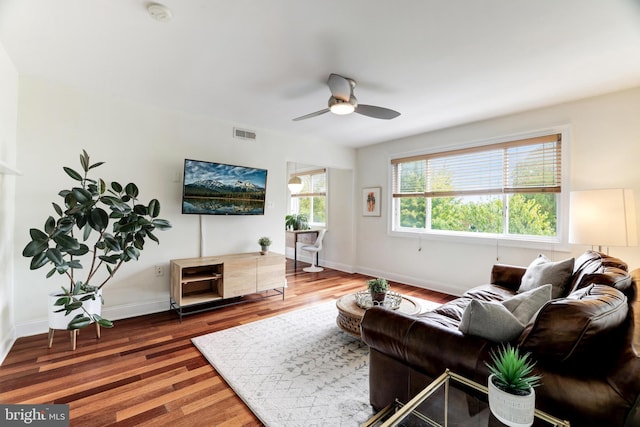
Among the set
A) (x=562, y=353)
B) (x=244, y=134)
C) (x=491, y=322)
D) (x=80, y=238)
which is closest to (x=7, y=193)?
(x=80, y=238)

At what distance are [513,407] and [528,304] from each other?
31.4 inches

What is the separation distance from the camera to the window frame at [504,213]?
3348 millimetres

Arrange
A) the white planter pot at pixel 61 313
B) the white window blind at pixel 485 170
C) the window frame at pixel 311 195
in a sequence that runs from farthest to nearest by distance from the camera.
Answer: the window frame at pixel 311 195 < the white window blind at pixel 485 170 < the white planter pot at pixel 61 313

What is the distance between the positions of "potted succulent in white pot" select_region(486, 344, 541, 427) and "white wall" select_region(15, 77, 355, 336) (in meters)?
3.63

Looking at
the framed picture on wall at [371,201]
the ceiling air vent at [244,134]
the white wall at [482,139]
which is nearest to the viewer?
the white wall at [482,139]

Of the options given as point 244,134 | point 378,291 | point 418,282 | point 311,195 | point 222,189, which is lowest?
point 418,282

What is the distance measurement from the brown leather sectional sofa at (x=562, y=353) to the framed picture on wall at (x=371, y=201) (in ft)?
12.2

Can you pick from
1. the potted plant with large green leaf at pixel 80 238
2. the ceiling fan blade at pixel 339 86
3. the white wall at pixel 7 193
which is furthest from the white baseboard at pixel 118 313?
the ceiling fan blade at pixel 339 86

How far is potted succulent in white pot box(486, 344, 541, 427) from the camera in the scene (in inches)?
37.4

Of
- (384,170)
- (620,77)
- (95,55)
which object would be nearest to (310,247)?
(384,170)

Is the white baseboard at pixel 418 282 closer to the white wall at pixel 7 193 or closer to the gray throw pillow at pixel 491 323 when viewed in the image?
the gray throw pillow at pixel 491 323

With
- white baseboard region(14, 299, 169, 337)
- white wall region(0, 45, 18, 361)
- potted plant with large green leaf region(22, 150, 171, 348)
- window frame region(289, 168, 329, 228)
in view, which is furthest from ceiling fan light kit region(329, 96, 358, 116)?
window frame region(289, 168, 329, 228)

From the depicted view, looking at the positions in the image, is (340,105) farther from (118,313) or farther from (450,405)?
(118,313)

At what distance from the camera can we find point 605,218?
254cm
